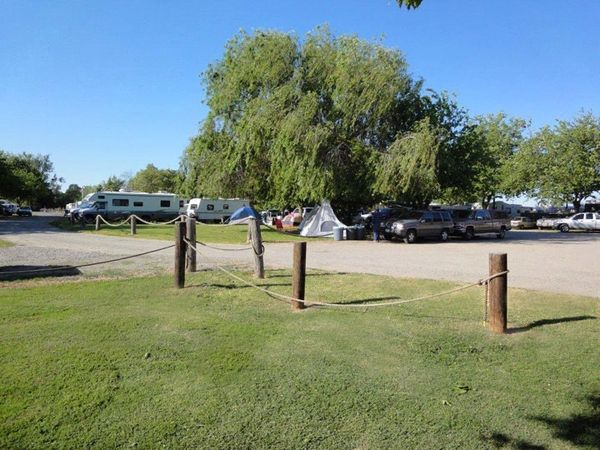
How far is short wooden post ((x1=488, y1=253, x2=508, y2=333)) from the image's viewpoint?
6164mm

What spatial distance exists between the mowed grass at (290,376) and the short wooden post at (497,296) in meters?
0.21

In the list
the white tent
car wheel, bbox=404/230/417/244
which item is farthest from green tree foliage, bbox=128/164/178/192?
car wheel, bbox=404/230/417/244

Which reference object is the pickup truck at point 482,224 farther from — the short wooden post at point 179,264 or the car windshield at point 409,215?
the short wooden post at point 179,264

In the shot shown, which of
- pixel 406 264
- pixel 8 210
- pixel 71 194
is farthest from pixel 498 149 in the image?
pixel 71 194

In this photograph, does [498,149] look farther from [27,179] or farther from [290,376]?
[27,179]

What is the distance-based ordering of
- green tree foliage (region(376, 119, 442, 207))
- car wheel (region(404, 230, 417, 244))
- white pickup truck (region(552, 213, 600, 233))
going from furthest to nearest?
white pickup truck (region(552, 213, 600, 233)), car wheel (region(404, 230, 417, 244)), green tree foliage (region(376, 119, 442, 207))

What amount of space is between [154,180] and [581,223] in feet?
258

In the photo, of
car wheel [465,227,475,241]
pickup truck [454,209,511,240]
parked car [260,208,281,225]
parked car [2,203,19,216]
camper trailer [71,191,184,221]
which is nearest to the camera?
pickup truck [454,209,511,240]

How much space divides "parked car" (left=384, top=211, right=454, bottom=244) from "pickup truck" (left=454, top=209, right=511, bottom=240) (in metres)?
1.31

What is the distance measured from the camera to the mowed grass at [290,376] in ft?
12.0

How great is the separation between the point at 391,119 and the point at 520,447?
2417 centimetres

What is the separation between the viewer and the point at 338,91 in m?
25.1

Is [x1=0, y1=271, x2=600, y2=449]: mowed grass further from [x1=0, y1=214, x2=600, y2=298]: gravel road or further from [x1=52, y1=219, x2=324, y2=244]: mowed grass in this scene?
[x1=52, y1=219, x2=324, y2=244]: mowed grass

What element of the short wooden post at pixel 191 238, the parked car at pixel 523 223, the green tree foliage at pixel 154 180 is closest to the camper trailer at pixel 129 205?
the short wooden post at pixel 191 238
